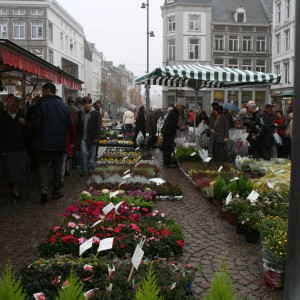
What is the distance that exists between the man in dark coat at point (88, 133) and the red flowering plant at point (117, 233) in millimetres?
4768

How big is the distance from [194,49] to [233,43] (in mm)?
5363

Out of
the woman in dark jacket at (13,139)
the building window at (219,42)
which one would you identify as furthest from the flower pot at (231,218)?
the building window at (219,42)

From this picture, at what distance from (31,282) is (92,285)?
1.78 feet

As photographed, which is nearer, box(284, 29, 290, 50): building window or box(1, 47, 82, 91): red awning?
box(1, 47, 82, 91): red awning

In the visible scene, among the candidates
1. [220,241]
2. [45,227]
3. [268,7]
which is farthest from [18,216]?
[268,7]

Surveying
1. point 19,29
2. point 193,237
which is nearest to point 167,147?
point 193,237

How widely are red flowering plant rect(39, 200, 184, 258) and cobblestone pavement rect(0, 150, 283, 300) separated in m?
0.35

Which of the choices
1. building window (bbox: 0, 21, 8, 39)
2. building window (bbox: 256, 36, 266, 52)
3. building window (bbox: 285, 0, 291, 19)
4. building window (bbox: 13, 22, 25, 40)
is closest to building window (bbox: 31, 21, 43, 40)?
building window (bbox: 13, 22, 25, 40)

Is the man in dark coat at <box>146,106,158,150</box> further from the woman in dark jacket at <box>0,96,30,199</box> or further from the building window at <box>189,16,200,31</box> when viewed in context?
the building window at <box>189,16,200,31</box>

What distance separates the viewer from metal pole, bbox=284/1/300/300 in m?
3.43

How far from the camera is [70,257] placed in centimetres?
446

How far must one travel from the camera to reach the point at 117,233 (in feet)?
16.9

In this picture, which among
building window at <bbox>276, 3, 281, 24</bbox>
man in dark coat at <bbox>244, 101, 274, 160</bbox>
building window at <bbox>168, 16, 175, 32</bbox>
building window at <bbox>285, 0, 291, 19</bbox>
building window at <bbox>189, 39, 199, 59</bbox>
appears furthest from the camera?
building window at <bbox>168, 16, 175, 32</bbox>

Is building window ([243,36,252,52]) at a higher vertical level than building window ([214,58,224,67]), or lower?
higher
